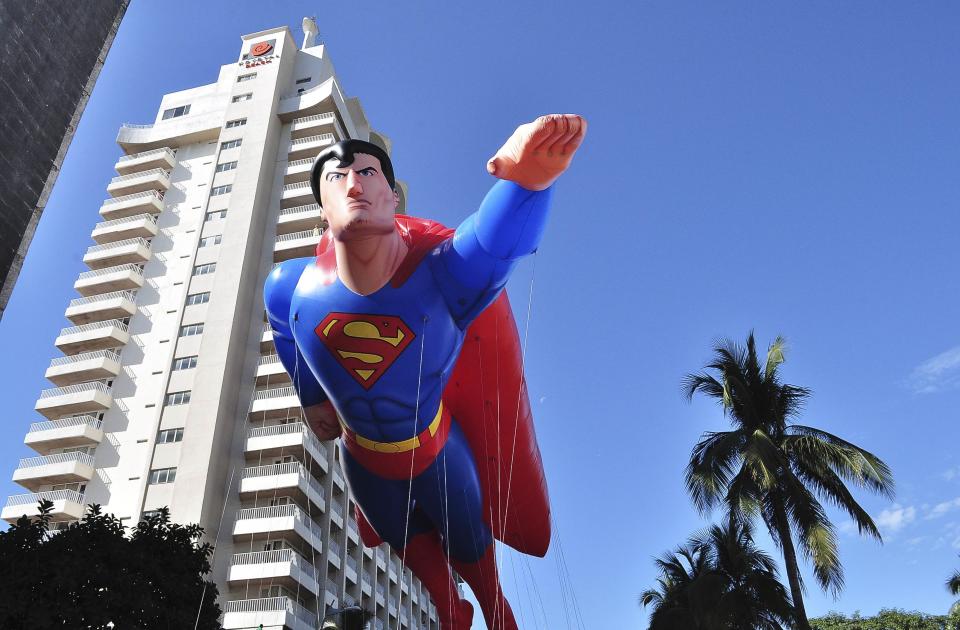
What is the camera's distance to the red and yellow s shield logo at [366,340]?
32.2 ft

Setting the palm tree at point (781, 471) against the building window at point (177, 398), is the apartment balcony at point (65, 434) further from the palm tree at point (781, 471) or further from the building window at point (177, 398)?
the palm tree at point (781, 471)

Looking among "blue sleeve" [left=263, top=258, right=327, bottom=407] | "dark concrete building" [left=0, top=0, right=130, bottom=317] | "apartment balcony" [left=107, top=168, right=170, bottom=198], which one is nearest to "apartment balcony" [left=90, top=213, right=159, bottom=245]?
"apartment balcony" [left=107, top=168, right=170, bottom=198]

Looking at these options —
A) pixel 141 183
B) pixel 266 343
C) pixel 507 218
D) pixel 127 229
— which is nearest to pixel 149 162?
pixel 141 183

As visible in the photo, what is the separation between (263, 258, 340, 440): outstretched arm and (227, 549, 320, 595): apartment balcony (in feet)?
55.8

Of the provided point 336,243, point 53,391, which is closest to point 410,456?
point 336,243

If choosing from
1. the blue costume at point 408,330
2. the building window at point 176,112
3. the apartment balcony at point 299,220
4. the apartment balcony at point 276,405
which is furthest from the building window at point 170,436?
the blue costume at point 408,330

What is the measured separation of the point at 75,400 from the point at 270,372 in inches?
330

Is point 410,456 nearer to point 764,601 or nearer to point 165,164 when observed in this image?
point 764,601

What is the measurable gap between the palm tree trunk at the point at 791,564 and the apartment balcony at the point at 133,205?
110 ft

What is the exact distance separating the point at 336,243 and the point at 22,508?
2688 centimetres

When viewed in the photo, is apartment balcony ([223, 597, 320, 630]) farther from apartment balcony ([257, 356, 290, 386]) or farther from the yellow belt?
the yellow belt

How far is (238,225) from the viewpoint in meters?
35.1

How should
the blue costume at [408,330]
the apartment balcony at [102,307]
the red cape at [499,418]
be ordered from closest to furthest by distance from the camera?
the blue costume at [408,330] < the red cape at [499,418] < the apartment balcony at [102,307]

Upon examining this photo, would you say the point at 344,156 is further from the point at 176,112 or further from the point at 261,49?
the point at 176,112
